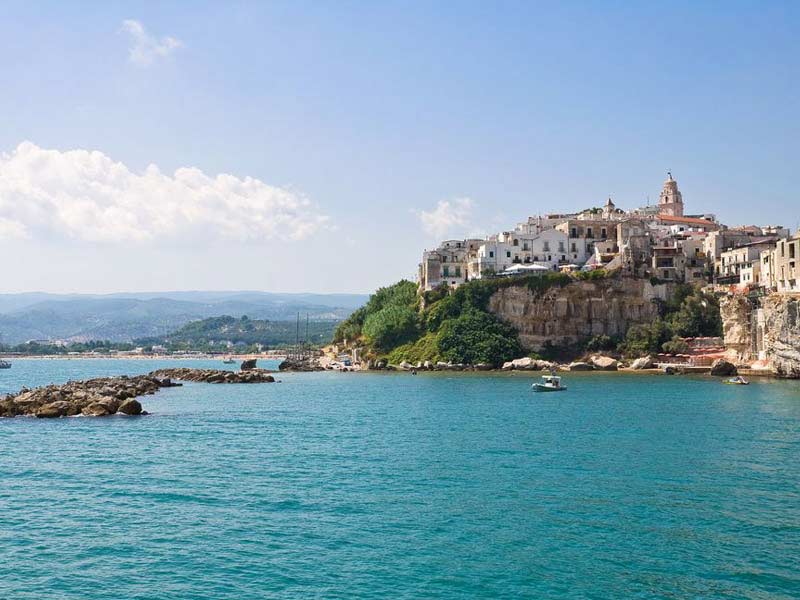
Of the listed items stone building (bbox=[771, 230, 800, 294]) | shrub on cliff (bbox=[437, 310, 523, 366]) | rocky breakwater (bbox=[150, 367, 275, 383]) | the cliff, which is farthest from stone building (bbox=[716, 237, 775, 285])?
rocky breakwater (bbox=[150, 367, 275, 383])

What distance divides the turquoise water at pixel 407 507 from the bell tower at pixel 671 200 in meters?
81.5

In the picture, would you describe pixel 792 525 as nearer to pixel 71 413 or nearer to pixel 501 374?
pixel 71 413

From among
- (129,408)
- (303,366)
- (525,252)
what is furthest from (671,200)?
(129,408)

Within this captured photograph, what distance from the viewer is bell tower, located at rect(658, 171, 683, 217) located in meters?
123

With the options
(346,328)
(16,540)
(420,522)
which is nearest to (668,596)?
(420,522)

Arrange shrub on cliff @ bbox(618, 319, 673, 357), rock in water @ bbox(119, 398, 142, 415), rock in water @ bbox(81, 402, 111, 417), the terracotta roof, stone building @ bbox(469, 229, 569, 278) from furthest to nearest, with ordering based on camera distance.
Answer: the terracotta roof < stone building @ bbox(469, 229, 569, 278) < shrub on cliff @ bbox(618, 319, 673, 357) < rock in water @ bbox(119, 398, 142, 415) < rock in water @ bbox(81, 402, 111, 417)

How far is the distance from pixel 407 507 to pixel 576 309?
7021 cm

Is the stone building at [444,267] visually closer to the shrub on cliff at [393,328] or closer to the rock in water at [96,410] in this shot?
the shrub on cliff at [393,328]

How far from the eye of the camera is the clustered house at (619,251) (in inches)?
3509

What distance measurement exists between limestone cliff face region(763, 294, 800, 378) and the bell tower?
5424 cm

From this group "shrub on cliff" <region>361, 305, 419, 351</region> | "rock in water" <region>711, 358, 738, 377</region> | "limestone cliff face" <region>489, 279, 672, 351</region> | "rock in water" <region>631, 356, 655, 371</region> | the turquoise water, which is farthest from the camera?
"shrub on cliff" <region>361, 305, 419, 351</region>

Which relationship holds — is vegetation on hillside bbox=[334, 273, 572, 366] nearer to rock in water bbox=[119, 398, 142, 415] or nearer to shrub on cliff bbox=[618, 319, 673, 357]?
shrub on cliff bbox=[618, 319, 673, 357]

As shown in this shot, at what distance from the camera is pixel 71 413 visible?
50188 mm

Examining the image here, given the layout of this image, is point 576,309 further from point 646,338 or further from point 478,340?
point 478,340
